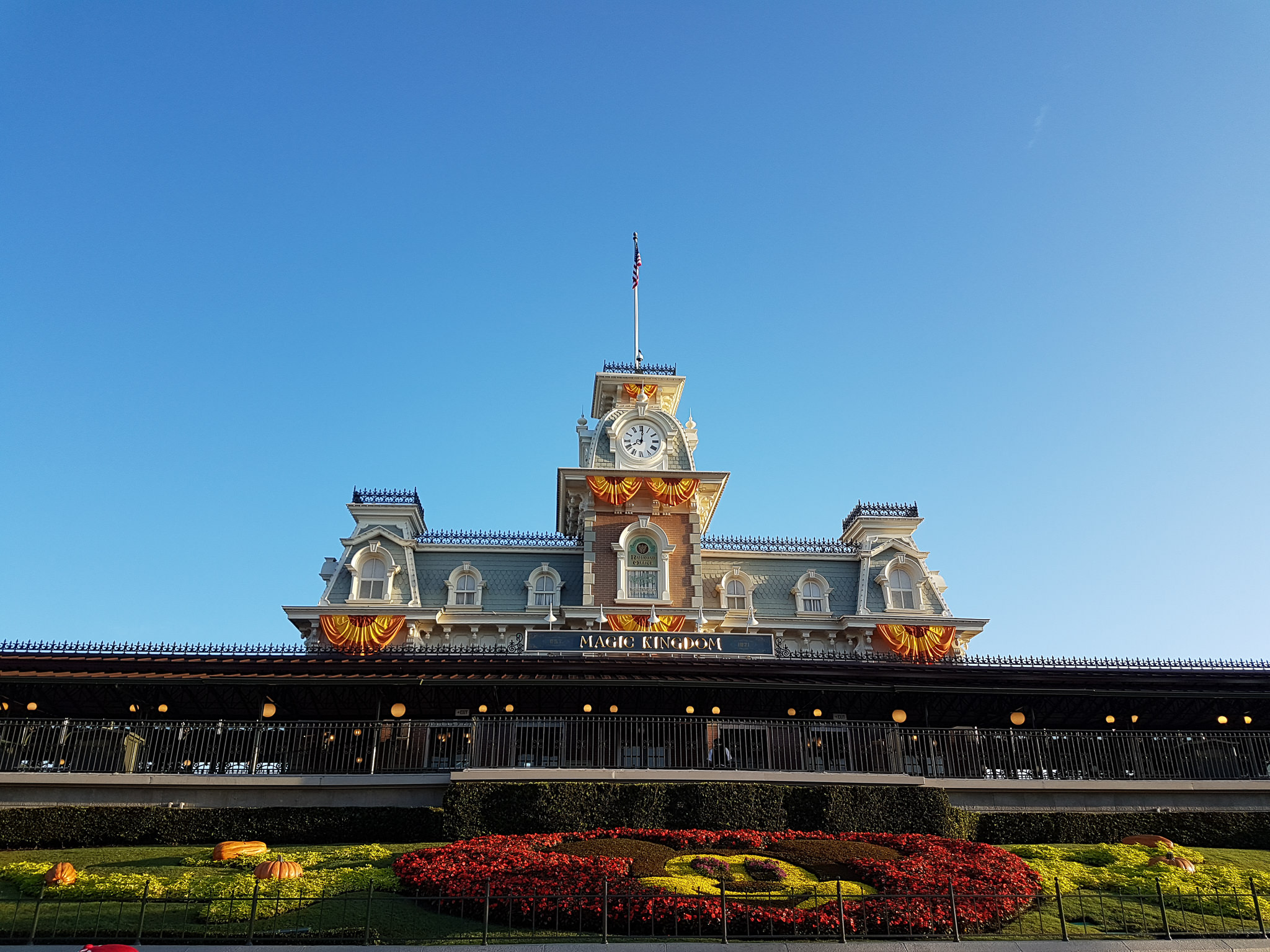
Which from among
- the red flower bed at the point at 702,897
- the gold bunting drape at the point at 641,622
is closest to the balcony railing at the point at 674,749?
the red flower bed at the point at 702,897

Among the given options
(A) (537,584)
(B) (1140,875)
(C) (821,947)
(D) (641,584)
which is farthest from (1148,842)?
(A) (537,584)

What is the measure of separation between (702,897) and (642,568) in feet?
89.6

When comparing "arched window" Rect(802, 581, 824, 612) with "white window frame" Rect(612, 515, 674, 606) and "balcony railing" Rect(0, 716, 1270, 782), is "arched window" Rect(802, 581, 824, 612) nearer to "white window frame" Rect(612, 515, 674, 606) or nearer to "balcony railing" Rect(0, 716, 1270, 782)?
"white window frame" Rect(612, 515, 674, 606)

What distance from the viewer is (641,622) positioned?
40.0 m

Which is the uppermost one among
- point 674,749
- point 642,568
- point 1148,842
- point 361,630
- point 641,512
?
point 641,512

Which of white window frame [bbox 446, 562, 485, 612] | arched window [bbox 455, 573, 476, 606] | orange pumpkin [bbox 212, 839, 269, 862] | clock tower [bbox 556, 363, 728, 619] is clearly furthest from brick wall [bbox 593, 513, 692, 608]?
orange pumpkin [bbox 212, 839, 269, 862]

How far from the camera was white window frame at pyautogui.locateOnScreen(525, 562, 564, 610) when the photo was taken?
137 feet

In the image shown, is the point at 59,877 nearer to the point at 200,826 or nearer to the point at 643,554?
the point at 200,826

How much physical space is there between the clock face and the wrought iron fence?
29754 millimetres

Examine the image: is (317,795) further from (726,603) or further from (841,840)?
(726,603)

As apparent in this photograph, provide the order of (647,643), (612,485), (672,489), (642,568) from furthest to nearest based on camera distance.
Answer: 1. (672,489)
2. (612,485)
3. (642,568)
4. (647,643)

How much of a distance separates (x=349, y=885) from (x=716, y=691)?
1244 centimetres

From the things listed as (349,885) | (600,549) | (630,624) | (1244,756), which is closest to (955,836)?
(1244,756)

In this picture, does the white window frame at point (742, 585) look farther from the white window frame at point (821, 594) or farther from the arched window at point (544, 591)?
the arched window at point (544, 591)
